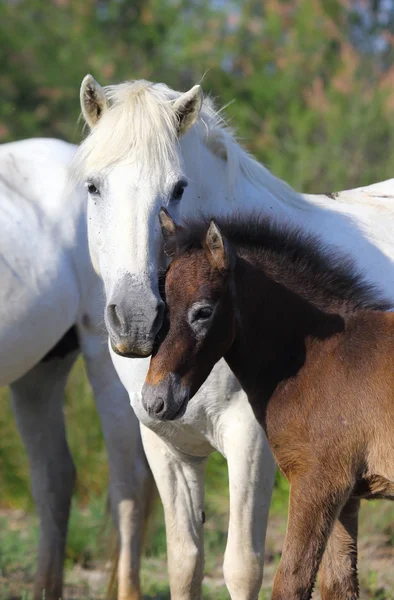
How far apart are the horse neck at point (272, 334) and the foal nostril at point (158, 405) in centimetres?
41

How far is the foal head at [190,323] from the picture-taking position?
2904 mm

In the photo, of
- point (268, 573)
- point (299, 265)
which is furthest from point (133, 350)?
point (268, 573)

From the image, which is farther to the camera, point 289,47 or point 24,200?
point 289,47

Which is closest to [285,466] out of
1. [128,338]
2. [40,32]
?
[128,338]

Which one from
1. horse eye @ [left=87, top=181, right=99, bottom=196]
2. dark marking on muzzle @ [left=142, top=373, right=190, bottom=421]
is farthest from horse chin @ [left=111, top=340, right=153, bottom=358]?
horse eye @ [left=87, top=181, right=99, bottom=196]

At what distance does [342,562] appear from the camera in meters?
3.39

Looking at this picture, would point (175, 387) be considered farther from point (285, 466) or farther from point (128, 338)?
point (285, 466)

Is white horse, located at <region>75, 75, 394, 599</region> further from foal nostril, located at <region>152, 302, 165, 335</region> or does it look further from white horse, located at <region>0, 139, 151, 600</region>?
white horse, located at <region>0, 139, 151, 600</region>

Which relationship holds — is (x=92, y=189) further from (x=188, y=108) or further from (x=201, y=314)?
(x=201, y=314)

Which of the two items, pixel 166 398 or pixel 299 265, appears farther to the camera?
pixel 299 265

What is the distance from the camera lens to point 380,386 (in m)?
3.05

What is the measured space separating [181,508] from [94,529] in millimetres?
2478

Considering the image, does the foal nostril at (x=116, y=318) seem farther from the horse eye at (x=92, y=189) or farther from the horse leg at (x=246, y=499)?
the horse leg at (x=246, y=499)

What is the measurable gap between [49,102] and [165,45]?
81.7 inches
